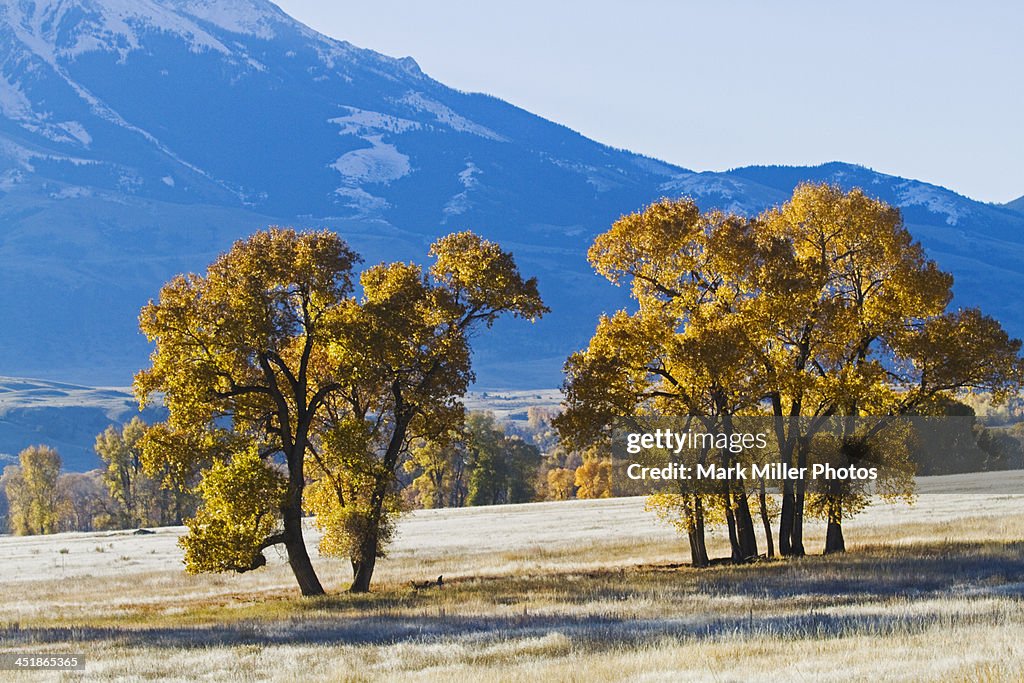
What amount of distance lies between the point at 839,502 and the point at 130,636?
943 inches

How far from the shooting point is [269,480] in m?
37.1

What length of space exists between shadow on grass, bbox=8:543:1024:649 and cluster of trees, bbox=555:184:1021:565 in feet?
12.4

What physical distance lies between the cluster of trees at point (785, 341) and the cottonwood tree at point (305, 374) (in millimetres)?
4215

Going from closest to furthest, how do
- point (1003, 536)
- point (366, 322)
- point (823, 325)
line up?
point (366, 322) < point (823, 325) < point (1003, 536)

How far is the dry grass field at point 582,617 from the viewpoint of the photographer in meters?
21.6

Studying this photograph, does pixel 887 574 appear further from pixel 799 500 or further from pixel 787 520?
pixel 787 520

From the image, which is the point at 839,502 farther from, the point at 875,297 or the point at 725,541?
the point at 725,541

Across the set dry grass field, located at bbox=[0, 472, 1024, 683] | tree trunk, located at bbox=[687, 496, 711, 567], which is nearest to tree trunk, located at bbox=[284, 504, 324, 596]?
dry grass field, located at bbox=[0, 472, 1024, 683]

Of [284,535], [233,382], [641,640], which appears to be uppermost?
[233,382]

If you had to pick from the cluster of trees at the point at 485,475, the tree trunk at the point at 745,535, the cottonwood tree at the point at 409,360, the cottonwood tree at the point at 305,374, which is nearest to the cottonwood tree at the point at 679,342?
the tree trunk at the point at 745,535

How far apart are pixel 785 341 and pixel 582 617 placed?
16.2m

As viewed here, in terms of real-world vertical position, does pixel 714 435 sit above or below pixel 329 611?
above

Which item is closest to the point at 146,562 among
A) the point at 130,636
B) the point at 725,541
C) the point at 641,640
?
the point at 725,541

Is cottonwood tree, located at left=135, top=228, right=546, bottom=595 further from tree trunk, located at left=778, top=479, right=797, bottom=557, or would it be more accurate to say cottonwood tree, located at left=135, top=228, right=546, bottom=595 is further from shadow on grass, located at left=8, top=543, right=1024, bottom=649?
tree trunk, located at left=778, top=479, right=797, bottom=557
